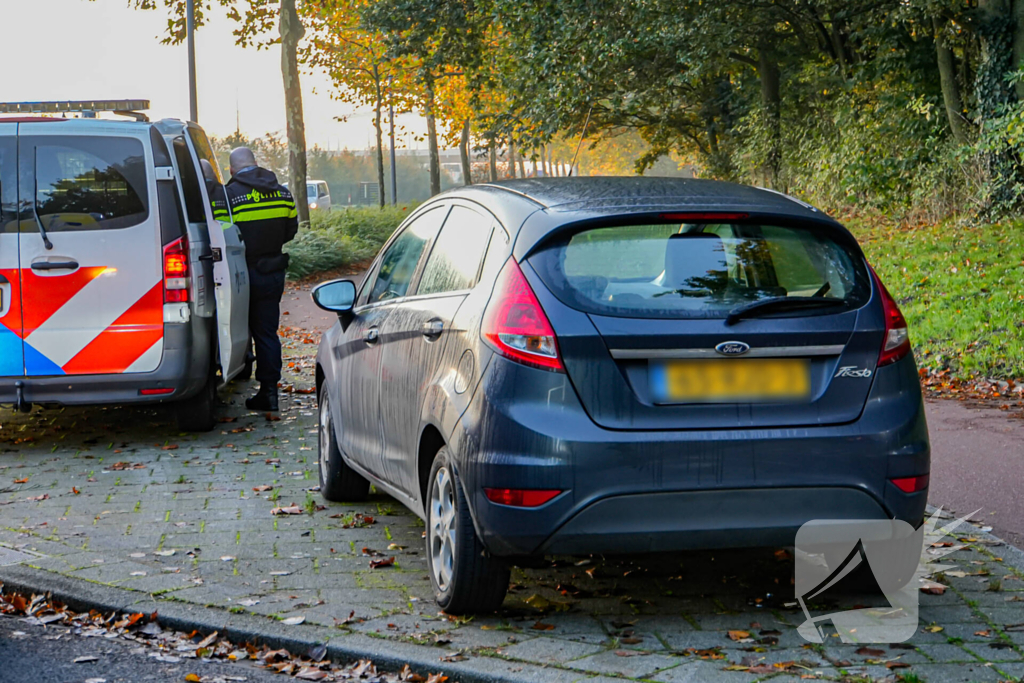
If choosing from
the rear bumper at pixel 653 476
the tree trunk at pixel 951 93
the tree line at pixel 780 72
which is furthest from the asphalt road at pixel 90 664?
the tree trunk at pixel 951 93

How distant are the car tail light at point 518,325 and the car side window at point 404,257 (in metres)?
1.20

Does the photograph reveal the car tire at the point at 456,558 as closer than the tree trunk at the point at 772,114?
Yes

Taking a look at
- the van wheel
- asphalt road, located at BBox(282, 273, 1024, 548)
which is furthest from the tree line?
the van wheel

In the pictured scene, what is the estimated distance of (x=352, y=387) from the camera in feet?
19.4

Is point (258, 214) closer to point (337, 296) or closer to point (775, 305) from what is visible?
point (337, 296)

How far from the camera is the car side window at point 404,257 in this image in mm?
5371

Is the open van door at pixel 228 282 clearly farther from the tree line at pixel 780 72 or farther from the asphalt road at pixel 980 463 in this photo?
the tree line at pixel 780 72

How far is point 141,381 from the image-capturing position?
7867 mm

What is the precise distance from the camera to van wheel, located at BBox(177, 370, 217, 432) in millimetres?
8414

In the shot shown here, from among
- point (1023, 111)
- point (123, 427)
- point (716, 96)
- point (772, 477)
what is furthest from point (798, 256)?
point (716, 96)

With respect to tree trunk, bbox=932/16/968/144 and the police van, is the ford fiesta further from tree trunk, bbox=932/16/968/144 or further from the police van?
tree trunk, bbox=932/16/968/144

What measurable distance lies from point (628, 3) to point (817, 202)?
707 cm

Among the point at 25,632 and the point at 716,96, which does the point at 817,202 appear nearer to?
the point at 716,96

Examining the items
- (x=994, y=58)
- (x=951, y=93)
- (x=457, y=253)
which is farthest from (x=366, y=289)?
(x=951, y=93)
